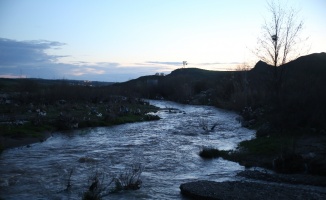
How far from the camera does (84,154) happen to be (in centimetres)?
1984

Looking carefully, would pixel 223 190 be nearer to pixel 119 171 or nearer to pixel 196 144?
pixel 119 171

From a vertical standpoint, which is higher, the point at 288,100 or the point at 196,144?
the point at 288,100

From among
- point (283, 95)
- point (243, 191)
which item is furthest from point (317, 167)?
point (283, 95)

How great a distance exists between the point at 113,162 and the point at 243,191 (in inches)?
302

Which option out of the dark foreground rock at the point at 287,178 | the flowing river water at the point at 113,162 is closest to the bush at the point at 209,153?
the flowing river water at the point at 113,162

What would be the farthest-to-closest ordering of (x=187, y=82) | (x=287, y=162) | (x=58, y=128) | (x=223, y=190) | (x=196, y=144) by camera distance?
(x=187, y=82)
(x=58, y=128)
(x=196, y=144)
(x=287, y=162)
(x=223, y=190)

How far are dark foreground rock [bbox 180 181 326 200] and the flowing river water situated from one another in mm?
643

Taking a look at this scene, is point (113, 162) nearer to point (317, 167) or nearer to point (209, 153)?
point (209, 153)

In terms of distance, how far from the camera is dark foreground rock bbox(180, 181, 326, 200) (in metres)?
12.1

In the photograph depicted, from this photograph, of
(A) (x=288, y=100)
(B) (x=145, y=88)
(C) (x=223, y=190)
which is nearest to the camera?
(C) (x=223, y=190)

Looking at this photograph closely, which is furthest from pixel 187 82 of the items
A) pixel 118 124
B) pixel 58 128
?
pixel 58 128

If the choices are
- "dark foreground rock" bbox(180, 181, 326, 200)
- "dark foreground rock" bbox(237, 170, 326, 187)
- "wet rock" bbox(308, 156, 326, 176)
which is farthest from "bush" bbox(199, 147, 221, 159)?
"dark foreground rock" bbox(180, 181, 326, 200)

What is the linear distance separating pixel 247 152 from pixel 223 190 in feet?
24.6

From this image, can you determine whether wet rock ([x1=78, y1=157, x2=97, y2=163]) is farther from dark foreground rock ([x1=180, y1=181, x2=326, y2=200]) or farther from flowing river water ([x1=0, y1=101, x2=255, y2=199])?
dark foreground rock ([x1=180, y1=181, x2=326, y2=200])
